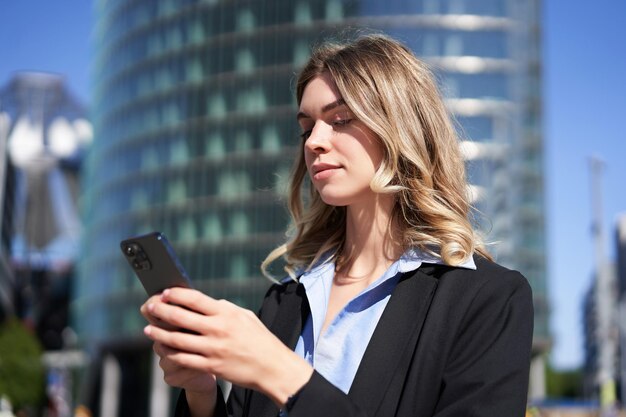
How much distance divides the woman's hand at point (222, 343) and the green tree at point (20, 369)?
188 feet

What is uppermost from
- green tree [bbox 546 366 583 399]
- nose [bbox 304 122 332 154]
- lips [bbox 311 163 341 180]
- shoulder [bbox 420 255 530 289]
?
nose [bbox 304 122 332 154]

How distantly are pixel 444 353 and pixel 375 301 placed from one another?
0.95 ft

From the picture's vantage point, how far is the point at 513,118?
54.4 meters

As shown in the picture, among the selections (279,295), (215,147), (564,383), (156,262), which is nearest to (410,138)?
(279,295)

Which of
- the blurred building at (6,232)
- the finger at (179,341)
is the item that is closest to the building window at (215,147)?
the blurred building at (6,232)

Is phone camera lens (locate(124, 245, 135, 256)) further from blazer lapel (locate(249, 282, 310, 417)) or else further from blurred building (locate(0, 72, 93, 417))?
blurred building (locate(0, 72, 93, 417))

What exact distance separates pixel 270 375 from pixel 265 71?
5665 centimetres

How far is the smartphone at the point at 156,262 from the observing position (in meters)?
1.69

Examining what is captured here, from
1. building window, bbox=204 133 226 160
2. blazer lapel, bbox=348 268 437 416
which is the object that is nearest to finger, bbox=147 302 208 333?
blazer lapel, bbox=348 268 437 416

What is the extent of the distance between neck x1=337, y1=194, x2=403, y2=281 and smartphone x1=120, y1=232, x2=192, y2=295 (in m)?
0.71

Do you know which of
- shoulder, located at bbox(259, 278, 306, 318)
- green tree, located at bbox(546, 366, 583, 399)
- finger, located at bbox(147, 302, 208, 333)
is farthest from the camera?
green tree, located at bbox(546, 366, 583, 399)

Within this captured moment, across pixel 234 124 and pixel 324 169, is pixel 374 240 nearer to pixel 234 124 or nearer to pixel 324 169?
pixel 324 169

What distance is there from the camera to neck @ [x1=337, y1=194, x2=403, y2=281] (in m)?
2.28

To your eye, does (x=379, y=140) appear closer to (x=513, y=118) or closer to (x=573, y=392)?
(x=513, y=118)
